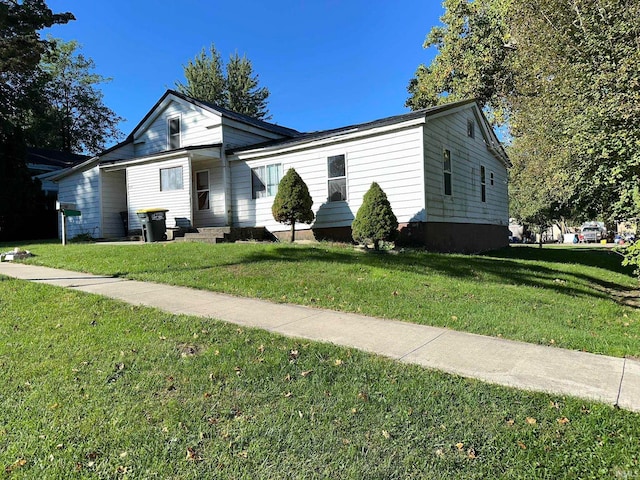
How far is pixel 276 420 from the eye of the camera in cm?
291

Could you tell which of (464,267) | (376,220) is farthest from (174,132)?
(464,267)

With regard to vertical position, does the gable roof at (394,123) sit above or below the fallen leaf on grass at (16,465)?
above

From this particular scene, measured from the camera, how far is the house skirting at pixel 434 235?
38.4 feet

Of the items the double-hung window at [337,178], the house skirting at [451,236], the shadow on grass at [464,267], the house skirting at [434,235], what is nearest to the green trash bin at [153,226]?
the house skirting at [434,235]

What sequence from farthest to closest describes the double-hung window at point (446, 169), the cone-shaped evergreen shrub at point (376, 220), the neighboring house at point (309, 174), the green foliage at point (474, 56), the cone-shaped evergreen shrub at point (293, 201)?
the green foliage at point (474, 56) < the double-hung window at point (446, 169) < the cone-shaped evergreen shrub at point (293, 201) < the neighboring house at point (309, 174) < the cone-shaped evergreen shrub at point (376, 220)

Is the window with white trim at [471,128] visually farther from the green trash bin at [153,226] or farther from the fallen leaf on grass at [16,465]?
the fallen leaf on grass at [16,465]

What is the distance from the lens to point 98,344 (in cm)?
435

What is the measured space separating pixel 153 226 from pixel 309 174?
5.62 metres

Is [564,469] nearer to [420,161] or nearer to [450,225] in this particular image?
[420,161]

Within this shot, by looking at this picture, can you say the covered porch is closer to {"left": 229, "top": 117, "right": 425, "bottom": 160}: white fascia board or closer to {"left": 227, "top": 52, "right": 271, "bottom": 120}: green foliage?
{"left": 229, "top": 117, "right": 425, "bottom": 160}: white fascia board

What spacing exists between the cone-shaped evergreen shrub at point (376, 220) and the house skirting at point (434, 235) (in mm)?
1105

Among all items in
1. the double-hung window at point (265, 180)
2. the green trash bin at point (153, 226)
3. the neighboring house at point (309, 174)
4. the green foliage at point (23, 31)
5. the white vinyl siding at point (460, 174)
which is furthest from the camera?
the green foliage at point (23, 31)

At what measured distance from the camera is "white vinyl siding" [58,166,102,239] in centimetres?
1700

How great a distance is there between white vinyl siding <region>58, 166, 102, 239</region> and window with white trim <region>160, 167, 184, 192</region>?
11.5ft
